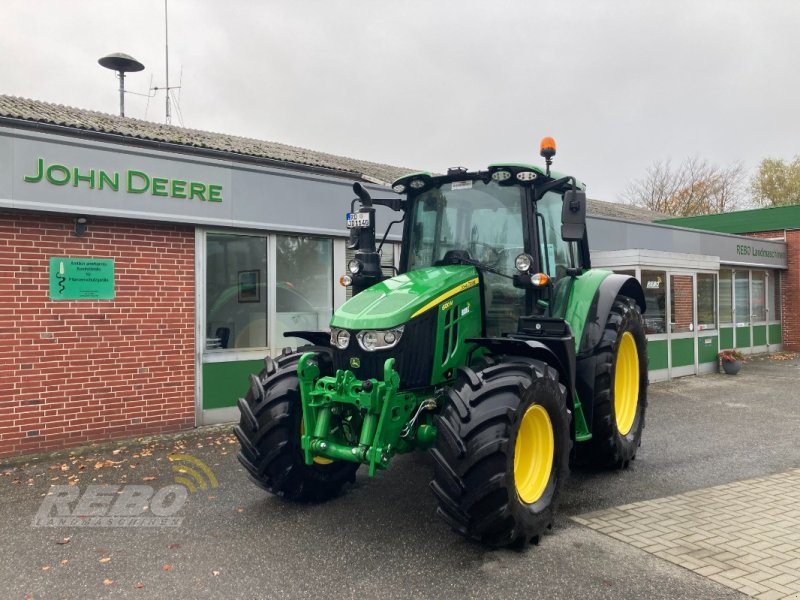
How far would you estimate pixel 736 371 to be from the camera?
508 inches

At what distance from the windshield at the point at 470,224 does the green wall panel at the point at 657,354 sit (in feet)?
25.8

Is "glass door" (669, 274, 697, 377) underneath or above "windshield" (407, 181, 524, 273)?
underneath

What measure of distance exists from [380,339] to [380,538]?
4.41 ft

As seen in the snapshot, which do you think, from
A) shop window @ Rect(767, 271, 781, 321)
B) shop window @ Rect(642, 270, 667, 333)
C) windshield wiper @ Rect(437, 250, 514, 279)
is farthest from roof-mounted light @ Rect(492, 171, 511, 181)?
shop window @ Rect(767, 271, 781, 321)

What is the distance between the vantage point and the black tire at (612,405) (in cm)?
525

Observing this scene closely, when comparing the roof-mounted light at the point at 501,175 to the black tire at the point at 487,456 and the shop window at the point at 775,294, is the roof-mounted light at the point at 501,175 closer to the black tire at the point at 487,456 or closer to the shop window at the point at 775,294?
the black tire at the point at 487,456

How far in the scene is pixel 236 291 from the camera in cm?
824

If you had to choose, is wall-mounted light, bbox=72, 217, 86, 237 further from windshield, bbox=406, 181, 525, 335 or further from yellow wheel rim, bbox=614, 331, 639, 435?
yellow wheel rim, bbox=614, 331, 639, 435

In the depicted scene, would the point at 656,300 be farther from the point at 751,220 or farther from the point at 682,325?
the point at 751,220

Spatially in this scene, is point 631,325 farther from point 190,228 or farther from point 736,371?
point 736,371

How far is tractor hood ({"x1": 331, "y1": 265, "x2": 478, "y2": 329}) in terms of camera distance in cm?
416

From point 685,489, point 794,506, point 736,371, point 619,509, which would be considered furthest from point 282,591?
point 736,371

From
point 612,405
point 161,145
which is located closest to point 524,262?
point 612,405

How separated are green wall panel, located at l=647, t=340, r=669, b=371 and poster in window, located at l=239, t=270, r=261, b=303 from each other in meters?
7.45
